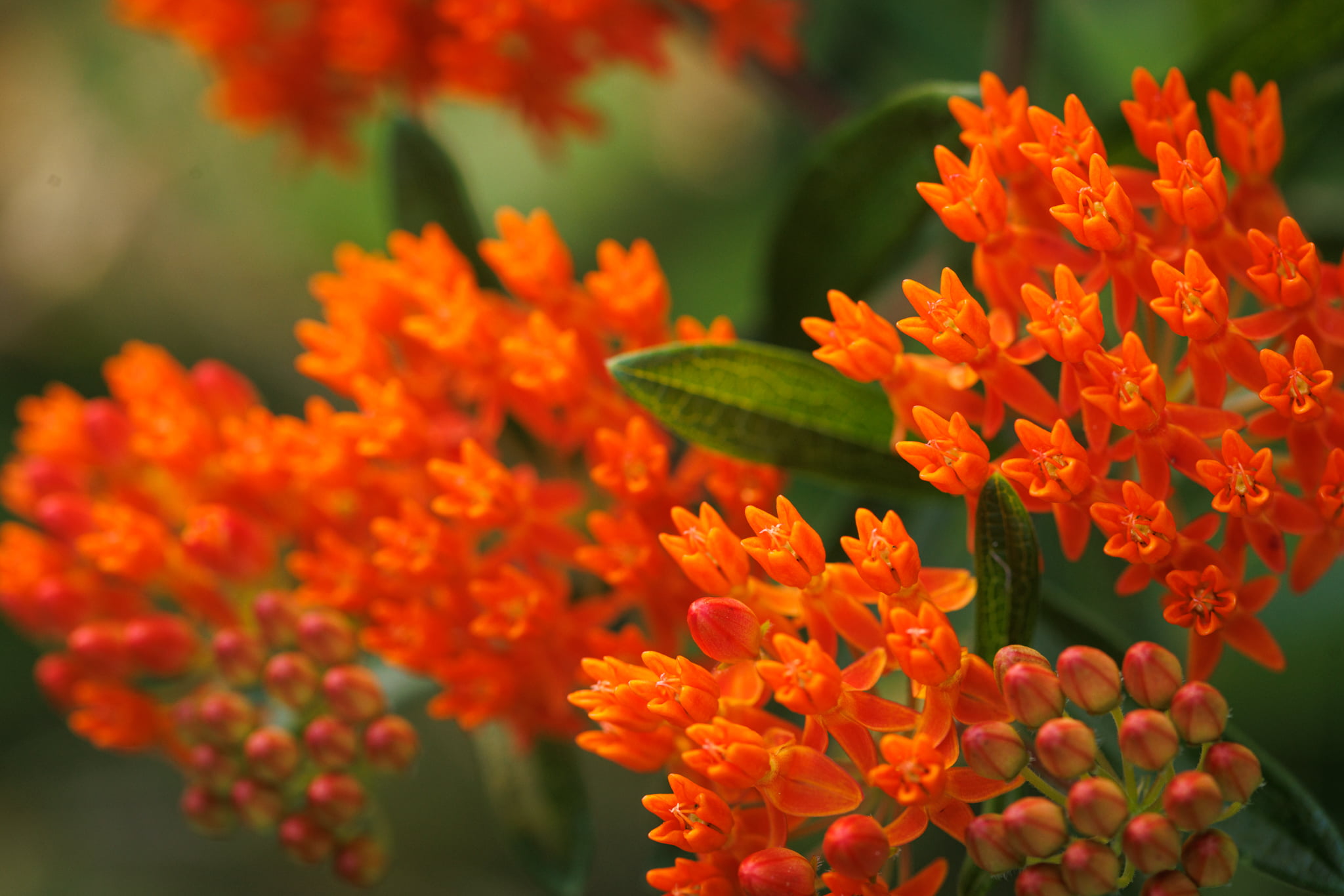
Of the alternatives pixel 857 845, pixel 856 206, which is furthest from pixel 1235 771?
pixel 856 206

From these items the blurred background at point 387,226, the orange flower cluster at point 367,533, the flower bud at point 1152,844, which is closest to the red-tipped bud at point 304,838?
the orange flower cluster at point 367,533

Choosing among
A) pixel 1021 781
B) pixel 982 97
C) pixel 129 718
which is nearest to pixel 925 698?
pixel 1021 781

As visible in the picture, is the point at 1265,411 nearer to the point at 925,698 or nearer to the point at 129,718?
the point at 925,698

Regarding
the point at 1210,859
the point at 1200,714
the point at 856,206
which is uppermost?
the point at 856,206

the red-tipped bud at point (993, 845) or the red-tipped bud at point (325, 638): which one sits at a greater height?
the red-tipped bud at point (993, 845)

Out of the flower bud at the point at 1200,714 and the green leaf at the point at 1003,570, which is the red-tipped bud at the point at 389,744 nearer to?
the green leaf at the point at 1003,570

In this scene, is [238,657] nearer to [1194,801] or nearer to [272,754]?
[272,754]
